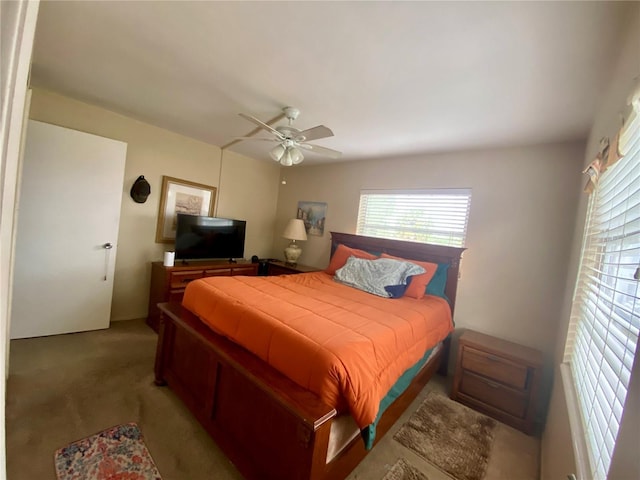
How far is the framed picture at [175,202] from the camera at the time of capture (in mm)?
3461

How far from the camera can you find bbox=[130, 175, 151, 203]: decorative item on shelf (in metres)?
3.17

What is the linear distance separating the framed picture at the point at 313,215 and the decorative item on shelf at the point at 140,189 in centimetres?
211

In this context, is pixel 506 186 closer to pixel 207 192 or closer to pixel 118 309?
pixel 207 192

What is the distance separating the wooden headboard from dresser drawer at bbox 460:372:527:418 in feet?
2.40

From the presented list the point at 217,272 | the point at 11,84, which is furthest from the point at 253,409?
the point at 217,272

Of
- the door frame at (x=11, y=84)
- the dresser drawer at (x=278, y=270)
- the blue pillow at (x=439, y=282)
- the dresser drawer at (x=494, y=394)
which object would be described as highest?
the door frame at (x=11, y=84)

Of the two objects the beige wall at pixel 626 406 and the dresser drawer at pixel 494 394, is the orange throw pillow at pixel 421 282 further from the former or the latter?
the beige wall at pixel 626 406

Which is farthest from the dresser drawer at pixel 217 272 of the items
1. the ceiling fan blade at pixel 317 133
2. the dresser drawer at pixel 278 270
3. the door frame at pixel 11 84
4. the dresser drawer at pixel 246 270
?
the door frame at pixel 11 84

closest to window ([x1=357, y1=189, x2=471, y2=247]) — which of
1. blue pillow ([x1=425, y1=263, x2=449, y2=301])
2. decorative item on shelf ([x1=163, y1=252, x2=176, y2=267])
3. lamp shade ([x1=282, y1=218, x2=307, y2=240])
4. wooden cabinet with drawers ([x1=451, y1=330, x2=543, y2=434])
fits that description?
blue pillow ([x1=425, y1=263, x2=449, y2=301])

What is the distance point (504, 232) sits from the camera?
269 centimetres

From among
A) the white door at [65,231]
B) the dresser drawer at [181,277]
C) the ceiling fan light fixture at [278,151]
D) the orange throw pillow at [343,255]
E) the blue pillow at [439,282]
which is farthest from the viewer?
the orange throw pillow at [343,255]

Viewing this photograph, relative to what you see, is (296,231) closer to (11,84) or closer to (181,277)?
(181,277)

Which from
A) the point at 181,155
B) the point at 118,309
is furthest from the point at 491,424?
the point at 181,155

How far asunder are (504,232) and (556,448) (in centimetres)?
178
